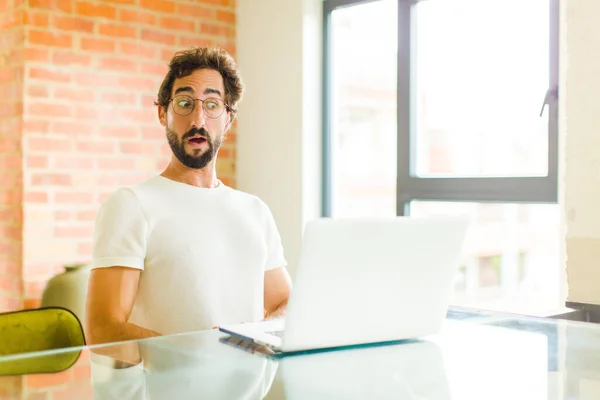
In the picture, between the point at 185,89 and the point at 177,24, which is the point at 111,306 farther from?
the point at 177,24

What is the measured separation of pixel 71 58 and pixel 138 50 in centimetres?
34

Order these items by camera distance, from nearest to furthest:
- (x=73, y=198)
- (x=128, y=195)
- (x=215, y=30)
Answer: (x=128, y=195) < (x=73, y=198) < (x=215, y=30)

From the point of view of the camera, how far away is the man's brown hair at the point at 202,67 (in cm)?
221

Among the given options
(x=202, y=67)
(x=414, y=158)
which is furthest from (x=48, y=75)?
(x=414, y=158)

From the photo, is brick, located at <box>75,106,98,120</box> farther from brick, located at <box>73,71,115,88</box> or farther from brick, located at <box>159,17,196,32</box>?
brick, located at <box>159,17,196,32</box>

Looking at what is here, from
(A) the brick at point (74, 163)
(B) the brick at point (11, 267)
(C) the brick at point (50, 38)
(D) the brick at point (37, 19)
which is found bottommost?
(B) the brick at point (11, 267)

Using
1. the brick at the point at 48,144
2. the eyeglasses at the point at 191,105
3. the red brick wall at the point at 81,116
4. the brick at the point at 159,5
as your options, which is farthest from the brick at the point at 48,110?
the eyeglasses at the point at 191,105

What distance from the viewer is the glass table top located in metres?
0.94

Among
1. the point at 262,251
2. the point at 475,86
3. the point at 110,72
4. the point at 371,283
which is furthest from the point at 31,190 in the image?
the point at 371,283

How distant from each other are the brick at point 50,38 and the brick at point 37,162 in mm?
477

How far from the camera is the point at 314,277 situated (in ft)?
3.93

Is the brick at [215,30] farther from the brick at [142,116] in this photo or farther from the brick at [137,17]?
the brick at [142,116]

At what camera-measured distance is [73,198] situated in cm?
321

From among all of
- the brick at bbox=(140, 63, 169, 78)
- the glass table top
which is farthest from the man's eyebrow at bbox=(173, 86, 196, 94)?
the brick at bbox=(140, 63, 169, 78)
